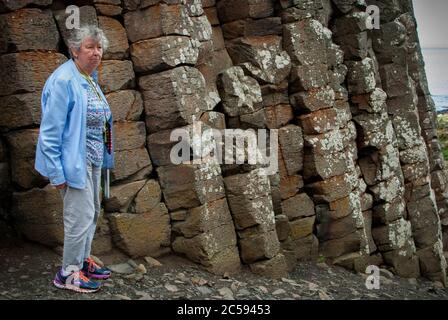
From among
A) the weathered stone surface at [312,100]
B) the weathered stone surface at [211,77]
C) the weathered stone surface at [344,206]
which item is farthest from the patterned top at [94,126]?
the weathered stone surface at [344,206]

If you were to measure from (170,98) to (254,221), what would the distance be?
12.1 feet

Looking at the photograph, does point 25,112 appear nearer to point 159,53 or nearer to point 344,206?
point 159,53

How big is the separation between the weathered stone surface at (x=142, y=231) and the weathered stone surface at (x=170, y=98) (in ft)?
6.49

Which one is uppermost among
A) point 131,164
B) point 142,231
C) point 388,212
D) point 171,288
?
point 131,164

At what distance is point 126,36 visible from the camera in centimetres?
1228

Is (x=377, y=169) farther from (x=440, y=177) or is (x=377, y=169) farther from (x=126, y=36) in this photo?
(x=126, y=36)

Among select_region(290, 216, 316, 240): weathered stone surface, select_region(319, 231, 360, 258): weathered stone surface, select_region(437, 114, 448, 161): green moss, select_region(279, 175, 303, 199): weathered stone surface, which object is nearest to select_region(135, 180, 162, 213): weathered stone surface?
select_region(279, 175, 303, 199): weathered stone surface

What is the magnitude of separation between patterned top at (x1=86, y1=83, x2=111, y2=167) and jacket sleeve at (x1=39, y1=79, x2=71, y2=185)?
0.53 m

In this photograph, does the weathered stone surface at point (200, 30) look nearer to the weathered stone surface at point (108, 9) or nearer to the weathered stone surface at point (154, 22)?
the weathered stone surface at point (154, 22)

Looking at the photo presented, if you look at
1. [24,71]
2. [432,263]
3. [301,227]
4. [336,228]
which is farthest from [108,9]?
[432,263]

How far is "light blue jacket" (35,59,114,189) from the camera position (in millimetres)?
8266

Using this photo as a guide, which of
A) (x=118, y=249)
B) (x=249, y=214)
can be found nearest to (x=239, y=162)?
(x=249, y=214)

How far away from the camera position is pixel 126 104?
1193 cm

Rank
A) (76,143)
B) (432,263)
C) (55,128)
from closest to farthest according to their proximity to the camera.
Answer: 1. (55,128)
2. (76,143)
3. (432,263)
